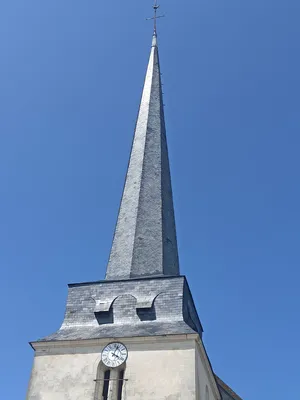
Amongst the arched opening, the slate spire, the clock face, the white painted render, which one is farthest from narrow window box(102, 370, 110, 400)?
the slate spire

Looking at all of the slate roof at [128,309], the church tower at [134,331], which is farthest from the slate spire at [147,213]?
the slate roof at [128,309]

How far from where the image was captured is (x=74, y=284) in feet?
49.2

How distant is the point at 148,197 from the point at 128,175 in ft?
4.25

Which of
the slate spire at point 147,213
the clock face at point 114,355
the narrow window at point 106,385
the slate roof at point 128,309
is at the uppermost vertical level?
the slate spire at point 147,213

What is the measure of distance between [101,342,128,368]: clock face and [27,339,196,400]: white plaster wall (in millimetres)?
115

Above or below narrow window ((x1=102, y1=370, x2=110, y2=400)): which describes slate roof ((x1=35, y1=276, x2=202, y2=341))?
above

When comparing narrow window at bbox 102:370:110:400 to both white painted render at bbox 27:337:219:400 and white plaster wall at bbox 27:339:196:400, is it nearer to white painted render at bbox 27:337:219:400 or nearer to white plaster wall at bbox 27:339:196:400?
white painted render at bbox 27:337:219:400

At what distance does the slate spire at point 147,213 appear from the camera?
15.1 metres

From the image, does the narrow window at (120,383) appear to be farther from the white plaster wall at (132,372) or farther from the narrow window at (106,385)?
the narrow window at (106,385)

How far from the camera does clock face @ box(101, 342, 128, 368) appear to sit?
12.9 meters

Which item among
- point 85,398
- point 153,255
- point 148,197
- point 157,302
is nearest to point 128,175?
point 148,197

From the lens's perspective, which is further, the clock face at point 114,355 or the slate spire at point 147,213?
the slate spire at point 147,213

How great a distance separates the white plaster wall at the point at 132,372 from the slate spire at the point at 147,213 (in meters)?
2.34

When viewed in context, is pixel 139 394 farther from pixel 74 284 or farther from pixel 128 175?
Answer: pixel 128 175
